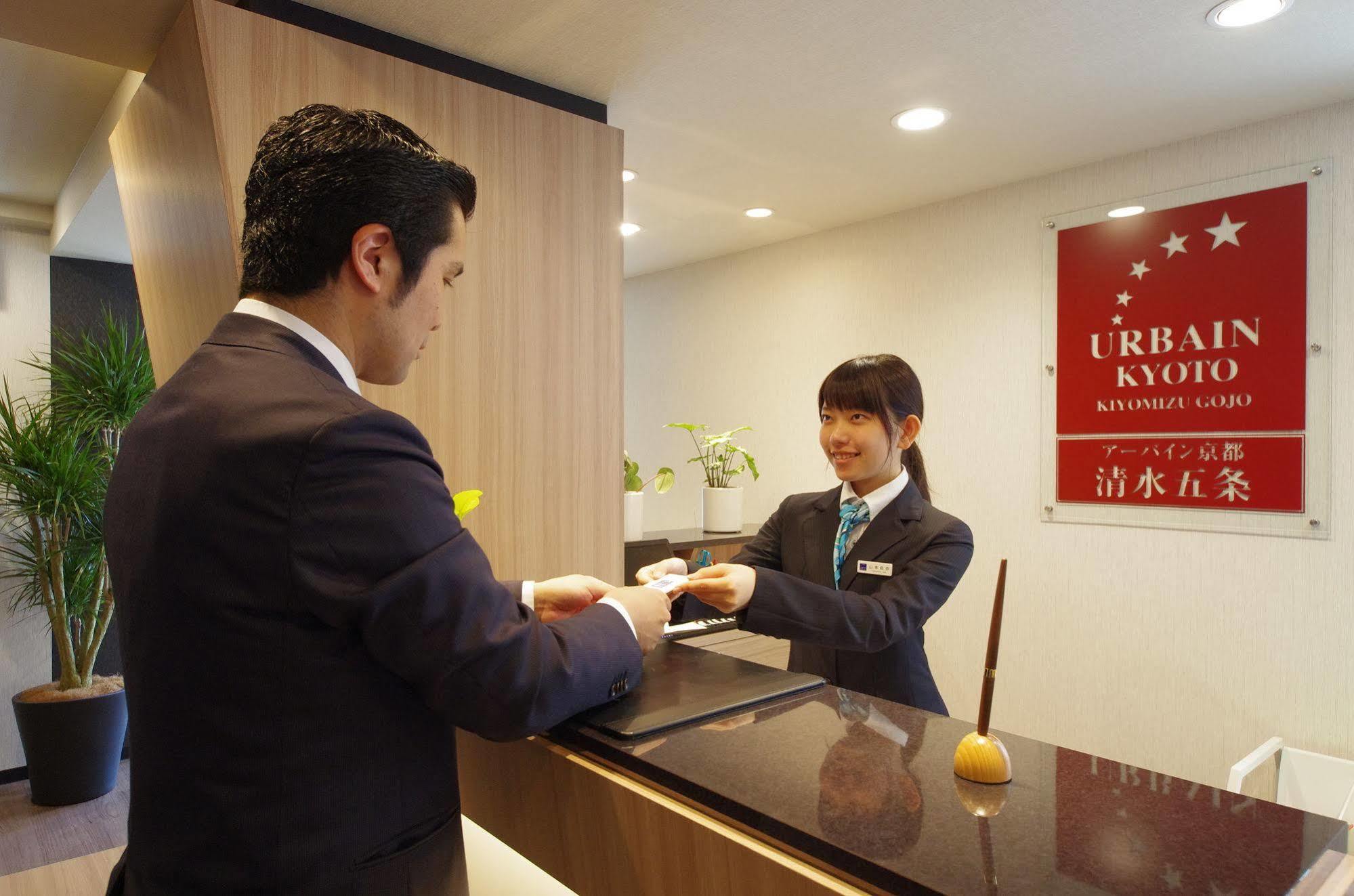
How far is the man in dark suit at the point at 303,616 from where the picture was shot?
0.84 m

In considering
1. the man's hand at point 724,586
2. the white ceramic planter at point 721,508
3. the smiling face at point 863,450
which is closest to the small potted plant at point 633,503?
the white ceramic planter at point 721,508

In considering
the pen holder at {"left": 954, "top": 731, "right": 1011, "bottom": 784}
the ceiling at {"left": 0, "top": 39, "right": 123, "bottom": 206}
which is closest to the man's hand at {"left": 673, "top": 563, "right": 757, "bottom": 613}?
the pen holder at {"left": 954, "top": 731, "right": 1011, "bottom": 784}

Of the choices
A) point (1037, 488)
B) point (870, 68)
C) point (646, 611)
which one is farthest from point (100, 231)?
point (1037, 488)

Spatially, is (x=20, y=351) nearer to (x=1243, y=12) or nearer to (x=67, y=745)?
(x=67, y=745)

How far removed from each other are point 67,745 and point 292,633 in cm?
410

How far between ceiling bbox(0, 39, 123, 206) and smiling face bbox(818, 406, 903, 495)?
2.49m

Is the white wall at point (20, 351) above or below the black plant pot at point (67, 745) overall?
above

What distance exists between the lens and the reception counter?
0.75 m

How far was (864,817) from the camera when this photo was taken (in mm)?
841

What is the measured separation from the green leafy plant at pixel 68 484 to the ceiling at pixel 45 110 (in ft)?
Answer: 2.51

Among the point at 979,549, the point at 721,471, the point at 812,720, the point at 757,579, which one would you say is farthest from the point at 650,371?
the point at 812,720

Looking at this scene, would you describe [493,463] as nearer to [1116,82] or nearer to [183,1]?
[183,1]

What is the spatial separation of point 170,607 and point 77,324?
184 inches

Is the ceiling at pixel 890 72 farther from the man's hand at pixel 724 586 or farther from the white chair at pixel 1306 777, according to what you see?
the white chair at pixel 1306 777
